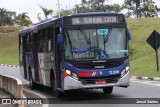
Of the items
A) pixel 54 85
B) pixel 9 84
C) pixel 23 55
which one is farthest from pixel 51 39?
pixel 23 55

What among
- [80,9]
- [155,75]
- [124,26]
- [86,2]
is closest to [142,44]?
[155,75]

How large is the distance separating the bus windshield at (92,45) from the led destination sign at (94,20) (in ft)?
1.02

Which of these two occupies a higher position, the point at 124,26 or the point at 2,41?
the point at 124,26

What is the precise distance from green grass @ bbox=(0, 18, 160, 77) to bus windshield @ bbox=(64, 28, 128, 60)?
45.4ft

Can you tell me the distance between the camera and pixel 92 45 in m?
15.9

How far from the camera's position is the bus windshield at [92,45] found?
1584 cm

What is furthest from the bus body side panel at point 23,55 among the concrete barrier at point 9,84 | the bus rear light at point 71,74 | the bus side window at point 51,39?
the bus rear light at point 71,74

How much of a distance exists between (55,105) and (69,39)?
7.77 ft

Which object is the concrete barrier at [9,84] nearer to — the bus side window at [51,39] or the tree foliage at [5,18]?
the bus side window at [51,39]

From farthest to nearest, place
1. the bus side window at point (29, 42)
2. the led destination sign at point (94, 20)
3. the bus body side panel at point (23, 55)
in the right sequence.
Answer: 1. the bus body side panel at point (23, 55)
2. the bus side window at point (29, 42)
3. the led destination sign at point (94, 20)

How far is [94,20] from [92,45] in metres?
0.95

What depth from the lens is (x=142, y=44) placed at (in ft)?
195

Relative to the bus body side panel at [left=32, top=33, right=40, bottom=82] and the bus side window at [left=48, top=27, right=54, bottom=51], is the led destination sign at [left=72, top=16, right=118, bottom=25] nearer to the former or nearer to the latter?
the bus side window at [left=48, top=27, right=54, bottom=51]

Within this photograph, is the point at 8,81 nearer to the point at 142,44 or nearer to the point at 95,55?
the point at 95,55
